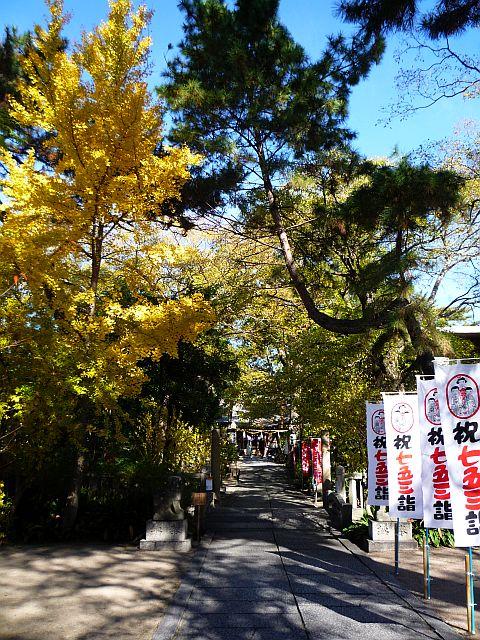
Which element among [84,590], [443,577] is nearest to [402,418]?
[443,577]

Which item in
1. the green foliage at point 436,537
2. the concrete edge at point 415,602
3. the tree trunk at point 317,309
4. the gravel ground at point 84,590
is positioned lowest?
the gravel ground at point 84,590

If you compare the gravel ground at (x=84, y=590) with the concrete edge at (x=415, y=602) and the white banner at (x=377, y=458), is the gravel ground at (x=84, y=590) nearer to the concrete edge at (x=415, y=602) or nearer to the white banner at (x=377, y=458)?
the concrete edge at (x=415, y=602)

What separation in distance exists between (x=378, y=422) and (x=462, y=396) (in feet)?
11.5

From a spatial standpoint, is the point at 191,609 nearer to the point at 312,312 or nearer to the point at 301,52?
the point at 312,312

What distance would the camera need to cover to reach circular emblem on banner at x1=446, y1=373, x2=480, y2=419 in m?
5.50

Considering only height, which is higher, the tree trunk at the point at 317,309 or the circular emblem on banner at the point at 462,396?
the tree trunk at the point at 317,309

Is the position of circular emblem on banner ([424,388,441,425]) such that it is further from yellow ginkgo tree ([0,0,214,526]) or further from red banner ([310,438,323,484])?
red banner ([310,438,323,484])

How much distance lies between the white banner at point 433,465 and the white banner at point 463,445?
0.53 m

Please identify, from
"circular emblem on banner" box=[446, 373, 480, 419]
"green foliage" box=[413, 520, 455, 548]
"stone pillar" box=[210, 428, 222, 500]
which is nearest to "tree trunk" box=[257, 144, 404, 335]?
"circular emblem on banner" box=[446, 373, 480, 419]

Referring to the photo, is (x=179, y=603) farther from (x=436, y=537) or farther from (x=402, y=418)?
(x=436, y=537)

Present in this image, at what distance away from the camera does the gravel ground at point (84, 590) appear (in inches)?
209

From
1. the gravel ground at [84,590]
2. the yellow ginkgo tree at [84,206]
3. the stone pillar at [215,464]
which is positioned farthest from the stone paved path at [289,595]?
the stone pillar at [215,464]

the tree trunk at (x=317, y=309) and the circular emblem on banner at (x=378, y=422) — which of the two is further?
the tree trunk at (x=317, y=309)

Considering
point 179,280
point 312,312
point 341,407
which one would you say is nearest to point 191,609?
point 312,312
